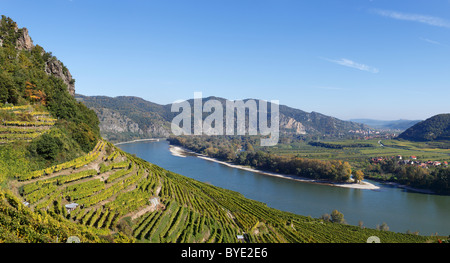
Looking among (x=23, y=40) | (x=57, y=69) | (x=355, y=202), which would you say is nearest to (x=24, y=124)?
(x=57, y=69)

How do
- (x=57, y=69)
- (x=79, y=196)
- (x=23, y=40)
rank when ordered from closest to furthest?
(x=79, y=196)
(x=23, y=40)
(x=57, y=69)

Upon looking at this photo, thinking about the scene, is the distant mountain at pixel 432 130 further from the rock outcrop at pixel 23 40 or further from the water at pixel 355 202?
the rock outcrop at pixel 23 40

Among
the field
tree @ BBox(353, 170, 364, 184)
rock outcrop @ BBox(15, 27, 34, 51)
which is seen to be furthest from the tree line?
rock outcrop @ BBox(15, 27, 34, 51)

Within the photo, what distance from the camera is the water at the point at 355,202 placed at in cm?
3803

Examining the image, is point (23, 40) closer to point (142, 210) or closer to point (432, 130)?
point (142, 210)

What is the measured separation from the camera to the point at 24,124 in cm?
2028

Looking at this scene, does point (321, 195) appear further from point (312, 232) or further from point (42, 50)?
point (42, 50)

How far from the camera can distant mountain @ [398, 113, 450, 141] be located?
4838 inches

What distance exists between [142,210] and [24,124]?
38.4ft

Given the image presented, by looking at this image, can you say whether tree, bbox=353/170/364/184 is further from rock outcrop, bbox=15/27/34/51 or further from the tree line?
rock outcrop, bbox=15/27/34/51

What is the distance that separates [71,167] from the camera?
19875 mm

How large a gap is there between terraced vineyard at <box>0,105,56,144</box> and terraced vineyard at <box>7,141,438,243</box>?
371 centimetres
